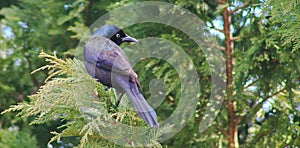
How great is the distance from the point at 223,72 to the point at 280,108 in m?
0.40

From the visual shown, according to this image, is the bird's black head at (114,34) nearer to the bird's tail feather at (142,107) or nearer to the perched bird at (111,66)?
the perched bird at (111,66)

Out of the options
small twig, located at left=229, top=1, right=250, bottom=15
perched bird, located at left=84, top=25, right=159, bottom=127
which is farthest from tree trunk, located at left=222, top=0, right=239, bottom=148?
perched bird, located at left=84, top=25, right=159, bottom=127

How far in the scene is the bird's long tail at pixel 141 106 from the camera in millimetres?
1537

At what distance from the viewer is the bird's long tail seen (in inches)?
60.5

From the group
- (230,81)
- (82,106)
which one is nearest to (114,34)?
(82,106)

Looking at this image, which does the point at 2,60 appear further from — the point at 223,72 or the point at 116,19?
the point at 223,72

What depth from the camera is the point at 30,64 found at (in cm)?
348

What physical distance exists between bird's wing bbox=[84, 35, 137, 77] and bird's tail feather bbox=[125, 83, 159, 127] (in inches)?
2.5

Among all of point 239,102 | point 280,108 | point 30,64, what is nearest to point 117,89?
point 239,102

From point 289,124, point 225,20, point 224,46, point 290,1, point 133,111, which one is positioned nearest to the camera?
point 133,111

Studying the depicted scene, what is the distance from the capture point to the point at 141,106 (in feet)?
5.24

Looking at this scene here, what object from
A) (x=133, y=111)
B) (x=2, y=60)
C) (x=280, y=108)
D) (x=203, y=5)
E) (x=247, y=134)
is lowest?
(x=247, y=134)

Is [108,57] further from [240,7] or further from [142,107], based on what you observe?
[240,7]

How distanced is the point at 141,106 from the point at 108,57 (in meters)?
0.30
